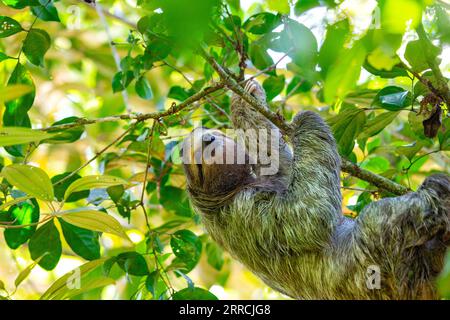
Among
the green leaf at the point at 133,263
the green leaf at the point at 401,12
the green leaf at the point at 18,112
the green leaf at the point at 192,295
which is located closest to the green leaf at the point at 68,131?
the green leaf at the point at 18,112

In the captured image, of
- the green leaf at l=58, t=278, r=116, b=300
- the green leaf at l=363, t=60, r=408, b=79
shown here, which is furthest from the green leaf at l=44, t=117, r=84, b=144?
the green leaf at l=363, t=60, r=408, b=79

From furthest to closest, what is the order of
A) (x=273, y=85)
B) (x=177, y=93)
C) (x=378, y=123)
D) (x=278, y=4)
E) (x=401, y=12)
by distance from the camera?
(x=177, y=93) < (x=273, y=85) < (x=378, y=123) < (x=278, y=4) < (x=401, y=12)

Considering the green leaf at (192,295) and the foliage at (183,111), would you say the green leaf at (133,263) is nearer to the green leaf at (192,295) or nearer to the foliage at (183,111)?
the foliage at (183,111)

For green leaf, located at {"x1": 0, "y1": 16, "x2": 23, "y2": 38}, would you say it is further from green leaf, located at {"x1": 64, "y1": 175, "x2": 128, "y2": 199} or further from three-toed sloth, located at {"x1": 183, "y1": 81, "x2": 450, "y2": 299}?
three-toed sloth, located at {"x1": 183, "y1": 81, "x2": 450, "y2": 299}

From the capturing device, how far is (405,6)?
2061 millimetres

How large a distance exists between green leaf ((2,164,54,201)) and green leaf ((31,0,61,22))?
2.28 meters

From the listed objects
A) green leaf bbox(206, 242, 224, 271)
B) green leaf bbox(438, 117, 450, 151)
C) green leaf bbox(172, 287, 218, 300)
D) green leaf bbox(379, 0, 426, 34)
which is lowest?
green leaf bbox(172, 287, 218, 300)

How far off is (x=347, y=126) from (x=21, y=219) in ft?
11.1

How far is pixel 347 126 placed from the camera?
5.94 metres

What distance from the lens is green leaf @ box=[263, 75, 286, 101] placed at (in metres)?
7.32

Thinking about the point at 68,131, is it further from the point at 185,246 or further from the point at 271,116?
the point at 271,116

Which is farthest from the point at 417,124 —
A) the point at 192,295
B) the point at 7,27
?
the point at 7,27
